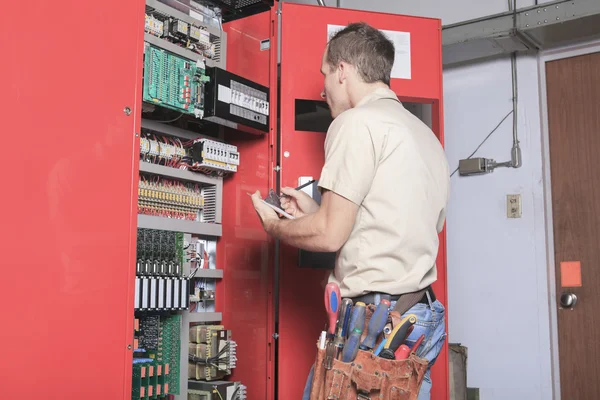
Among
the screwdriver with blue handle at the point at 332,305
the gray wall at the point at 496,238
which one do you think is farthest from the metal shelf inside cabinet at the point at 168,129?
the gray wall at the point at 496,238

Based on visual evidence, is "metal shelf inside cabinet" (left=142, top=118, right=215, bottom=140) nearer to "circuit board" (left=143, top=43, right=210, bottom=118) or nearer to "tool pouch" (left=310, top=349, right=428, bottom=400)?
"circuit board" (left=143, top=43, right=210, bottom=118)

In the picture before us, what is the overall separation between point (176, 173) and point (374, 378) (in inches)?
49.2

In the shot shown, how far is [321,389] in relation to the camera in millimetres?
1593

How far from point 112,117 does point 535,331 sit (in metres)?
2.75

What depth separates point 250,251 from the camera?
270cm

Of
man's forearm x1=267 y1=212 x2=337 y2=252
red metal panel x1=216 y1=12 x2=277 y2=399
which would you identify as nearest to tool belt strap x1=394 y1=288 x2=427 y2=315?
man's forearm x1=267 y1=212 x2=337 y2=252

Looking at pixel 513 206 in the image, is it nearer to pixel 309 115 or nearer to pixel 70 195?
pixel 309 115

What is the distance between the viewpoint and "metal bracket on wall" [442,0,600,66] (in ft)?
10.4

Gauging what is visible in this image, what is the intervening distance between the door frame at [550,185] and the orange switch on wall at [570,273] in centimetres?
5

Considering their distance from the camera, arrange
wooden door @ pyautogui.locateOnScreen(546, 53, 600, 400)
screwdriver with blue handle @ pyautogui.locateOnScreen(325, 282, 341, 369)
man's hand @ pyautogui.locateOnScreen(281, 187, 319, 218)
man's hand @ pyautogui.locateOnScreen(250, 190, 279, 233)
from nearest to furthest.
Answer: screwdriver with blue handle @ pyautogui.locateOnScreen(325, 282, 341, 369)
man's hand @ pyautogui.locateOnScreen(250, 190, 279, 233)
man's hand @ pyautogui.locateOnScreen(281, 187, 319, 218)
wooden door @ pyautogui.locateOnScreen(546, 53, 600, 400)

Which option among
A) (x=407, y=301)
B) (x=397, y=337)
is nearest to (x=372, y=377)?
(x=397, y=337)

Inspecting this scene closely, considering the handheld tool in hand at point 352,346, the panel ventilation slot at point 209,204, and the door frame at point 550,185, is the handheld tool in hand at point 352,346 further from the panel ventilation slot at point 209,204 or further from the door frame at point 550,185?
the door frame at point 550,185

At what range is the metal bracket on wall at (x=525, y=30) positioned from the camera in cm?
317

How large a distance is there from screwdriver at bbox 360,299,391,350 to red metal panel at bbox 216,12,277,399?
108 centimetres
